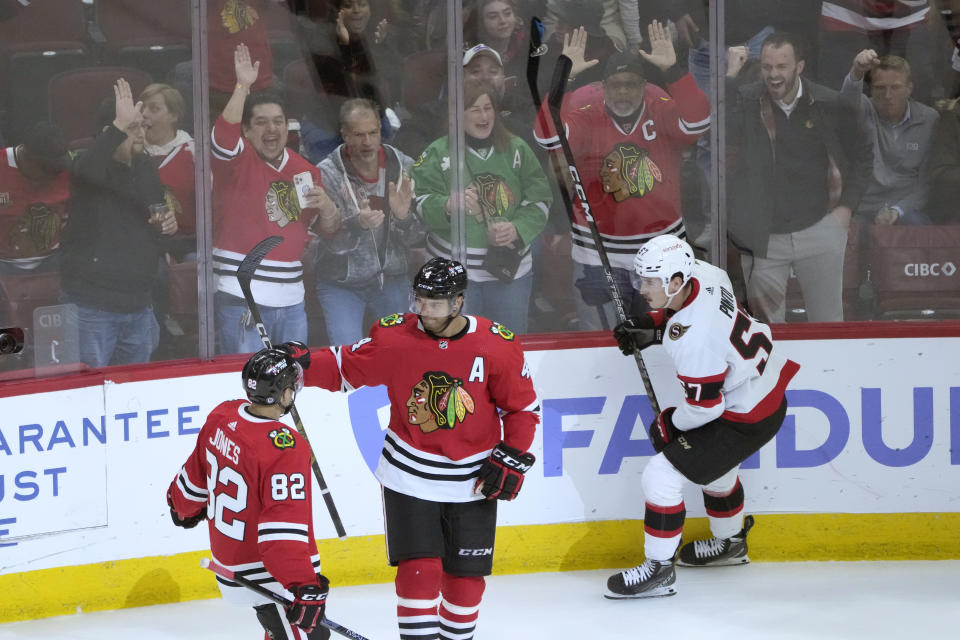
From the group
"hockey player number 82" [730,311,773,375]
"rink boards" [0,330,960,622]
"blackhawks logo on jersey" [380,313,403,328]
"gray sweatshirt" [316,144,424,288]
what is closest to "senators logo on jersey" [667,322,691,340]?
"hockey player number 82" [730,311,773,375]

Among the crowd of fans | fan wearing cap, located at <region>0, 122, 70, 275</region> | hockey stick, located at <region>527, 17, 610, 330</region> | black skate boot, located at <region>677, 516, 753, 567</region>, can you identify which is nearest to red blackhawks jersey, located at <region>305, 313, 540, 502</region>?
the crowd of fans

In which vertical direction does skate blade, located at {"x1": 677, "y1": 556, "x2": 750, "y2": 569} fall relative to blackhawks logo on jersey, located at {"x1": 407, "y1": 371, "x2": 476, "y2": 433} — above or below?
below

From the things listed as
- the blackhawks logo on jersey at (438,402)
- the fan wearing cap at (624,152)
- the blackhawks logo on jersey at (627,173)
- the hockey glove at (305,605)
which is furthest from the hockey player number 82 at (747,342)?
the hockey glove at (305,605)

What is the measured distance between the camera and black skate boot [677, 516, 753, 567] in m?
4.61

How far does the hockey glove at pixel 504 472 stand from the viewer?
3271 millimetres

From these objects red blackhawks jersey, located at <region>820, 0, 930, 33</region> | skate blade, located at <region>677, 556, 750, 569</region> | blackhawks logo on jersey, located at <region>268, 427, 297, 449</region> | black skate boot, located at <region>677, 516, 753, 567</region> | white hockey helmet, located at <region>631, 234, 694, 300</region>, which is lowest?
skate blade, located at <region>677, 556, 750, 569</region>

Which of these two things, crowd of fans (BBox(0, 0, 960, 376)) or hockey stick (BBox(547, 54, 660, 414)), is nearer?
crowd of fans (BBox(0, 0, 960, 376))

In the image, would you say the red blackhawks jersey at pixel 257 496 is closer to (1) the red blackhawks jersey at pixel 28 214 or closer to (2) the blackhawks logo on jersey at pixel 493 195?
(1) the red blackhawks jersey at pixel 28 214

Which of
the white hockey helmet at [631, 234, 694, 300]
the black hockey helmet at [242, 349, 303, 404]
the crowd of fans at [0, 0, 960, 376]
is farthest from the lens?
the crowd of fans at [0, 0, 960, 376]

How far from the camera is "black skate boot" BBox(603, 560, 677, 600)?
4.31 metres

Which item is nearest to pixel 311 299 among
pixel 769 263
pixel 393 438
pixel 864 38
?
pixel 393 438

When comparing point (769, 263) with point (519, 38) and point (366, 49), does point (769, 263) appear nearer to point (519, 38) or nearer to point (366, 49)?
point (519, 38)

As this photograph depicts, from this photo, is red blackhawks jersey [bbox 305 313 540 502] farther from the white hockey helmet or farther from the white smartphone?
the white smartphone

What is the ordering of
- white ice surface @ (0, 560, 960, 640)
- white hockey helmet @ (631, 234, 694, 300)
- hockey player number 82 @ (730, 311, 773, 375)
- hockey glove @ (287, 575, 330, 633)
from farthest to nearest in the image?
hockey player number 82 @ (730, 311, 773, 375) < white hockey helmet @ (631, 234, 694, 300) < white ice surface @ (0, 560, 960, 640) < hockey glove @ (287, 575, 330, 633)
